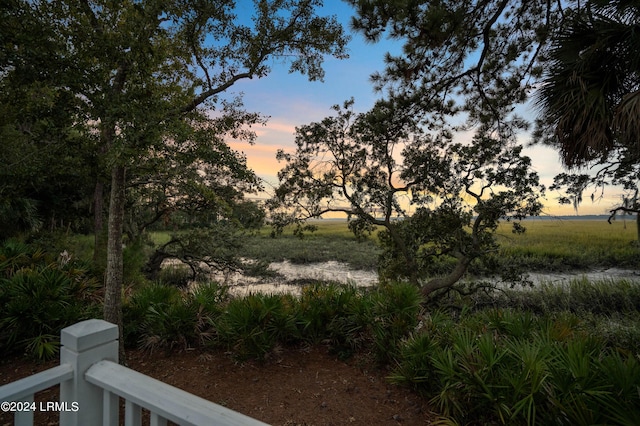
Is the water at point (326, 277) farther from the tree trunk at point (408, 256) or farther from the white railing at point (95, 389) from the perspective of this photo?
the white railing at point (95, 389)

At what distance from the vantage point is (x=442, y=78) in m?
6.50

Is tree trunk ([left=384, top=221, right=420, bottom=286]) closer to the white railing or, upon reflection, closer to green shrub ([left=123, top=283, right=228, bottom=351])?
green shrub ([left=123, top=283, right=228, bottom=351])

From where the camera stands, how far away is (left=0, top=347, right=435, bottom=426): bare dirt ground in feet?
10.5

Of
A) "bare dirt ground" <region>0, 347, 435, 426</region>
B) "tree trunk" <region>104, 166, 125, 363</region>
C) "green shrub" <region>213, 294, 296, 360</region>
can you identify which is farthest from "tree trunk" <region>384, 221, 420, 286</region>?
"tree trunk" <region>104, 166, 125, 363</region>

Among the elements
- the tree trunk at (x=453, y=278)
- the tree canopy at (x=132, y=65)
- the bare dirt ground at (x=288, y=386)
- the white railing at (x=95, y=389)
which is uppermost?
the tree canopy at (x=132, y=65)

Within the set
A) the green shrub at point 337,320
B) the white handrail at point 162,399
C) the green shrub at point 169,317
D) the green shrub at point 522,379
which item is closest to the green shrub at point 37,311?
the green shrub at point 169,317

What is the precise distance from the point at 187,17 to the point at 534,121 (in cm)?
732

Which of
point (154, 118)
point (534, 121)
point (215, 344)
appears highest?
point (534, 121)

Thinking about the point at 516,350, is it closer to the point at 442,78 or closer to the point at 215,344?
the point at 215,344

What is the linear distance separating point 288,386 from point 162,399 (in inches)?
110

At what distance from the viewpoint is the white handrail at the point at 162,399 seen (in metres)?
1.14

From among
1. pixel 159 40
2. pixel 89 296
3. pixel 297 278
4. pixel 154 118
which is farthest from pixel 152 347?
pixel 297 278

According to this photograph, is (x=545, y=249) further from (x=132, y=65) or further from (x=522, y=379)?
(x=132, y=65)

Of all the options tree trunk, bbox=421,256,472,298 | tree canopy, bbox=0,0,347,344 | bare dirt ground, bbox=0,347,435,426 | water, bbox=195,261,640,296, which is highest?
tree canopy, bbox=0,0,347,344
